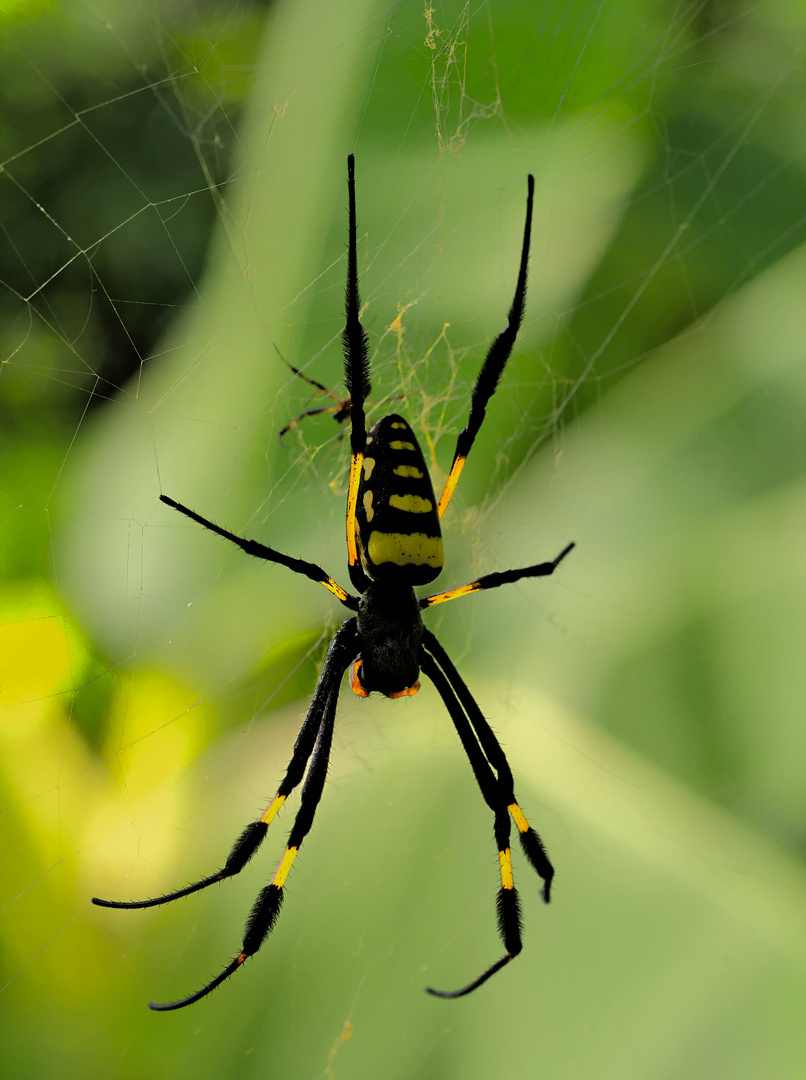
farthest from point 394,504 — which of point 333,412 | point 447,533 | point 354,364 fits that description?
point 447,533

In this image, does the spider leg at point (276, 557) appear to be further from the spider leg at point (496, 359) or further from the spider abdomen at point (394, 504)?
the spider leg at point (496, 359)

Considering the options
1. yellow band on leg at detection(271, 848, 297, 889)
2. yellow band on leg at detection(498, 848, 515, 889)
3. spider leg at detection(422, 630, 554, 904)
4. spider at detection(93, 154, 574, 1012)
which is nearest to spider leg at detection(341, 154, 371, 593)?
spider at detection(93, 154, 574, 1012)

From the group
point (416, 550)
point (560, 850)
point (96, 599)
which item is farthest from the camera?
point (560, 850)

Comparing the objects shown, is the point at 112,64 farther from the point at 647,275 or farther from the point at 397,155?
the point at 647,275

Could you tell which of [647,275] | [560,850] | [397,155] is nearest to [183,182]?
[397,155]

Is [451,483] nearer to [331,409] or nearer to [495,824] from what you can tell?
[331,409]

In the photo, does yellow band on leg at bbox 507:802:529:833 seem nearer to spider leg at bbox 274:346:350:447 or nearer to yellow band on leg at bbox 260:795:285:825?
yellow band on leg at bbox 260:795:285:825

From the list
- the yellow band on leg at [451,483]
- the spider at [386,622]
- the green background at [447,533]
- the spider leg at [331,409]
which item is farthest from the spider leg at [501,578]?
the spider leg at [331,409]
